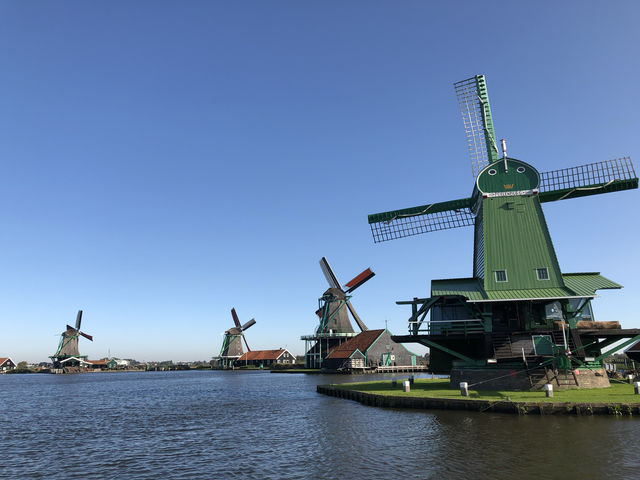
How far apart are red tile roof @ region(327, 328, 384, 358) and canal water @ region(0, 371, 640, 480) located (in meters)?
53.2

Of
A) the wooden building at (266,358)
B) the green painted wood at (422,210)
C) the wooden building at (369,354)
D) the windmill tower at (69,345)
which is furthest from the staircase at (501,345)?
the windmill tower at (69,345)

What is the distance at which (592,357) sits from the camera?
30000 mm

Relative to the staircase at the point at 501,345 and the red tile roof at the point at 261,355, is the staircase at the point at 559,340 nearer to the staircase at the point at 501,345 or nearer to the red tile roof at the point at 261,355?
the staircase at the point at 501,345

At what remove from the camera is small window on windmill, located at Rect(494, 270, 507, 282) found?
31469 mm

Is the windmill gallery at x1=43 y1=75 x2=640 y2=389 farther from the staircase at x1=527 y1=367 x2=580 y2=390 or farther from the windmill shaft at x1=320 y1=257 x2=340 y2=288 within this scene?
the windmill shaft at x1=320 y1=257 x2=340 y2=288

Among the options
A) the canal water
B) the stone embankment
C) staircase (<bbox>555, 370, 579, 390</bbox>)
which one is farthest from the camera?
staircase (<bbox>555, 370, 579, 390</bbox>)

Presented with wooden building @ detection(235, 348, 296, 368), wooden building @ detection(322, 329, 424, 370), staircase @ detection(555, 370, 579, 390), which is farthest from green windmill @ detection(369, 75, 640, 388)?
wooden building @ detection(235, 348, 296, 368)

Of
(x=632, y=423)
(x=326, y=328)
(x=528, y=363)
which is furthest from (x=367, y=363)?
(x=632, y=423)

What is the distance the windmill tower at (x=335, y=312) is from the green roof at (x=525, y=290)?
54.4m

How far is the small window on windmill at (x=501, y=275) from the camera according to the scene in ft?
103

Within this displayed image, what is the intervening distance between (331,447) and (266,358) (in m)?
114

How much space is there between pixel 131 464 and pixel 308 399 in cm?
2319

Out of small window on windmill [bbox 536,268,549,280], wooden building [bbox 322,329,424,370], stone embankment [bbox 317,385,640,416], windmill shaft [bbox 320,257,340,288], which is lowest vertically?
stone embankment [bbox 317,385,640,416]

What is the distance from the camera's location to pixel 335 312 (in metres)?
88.8
